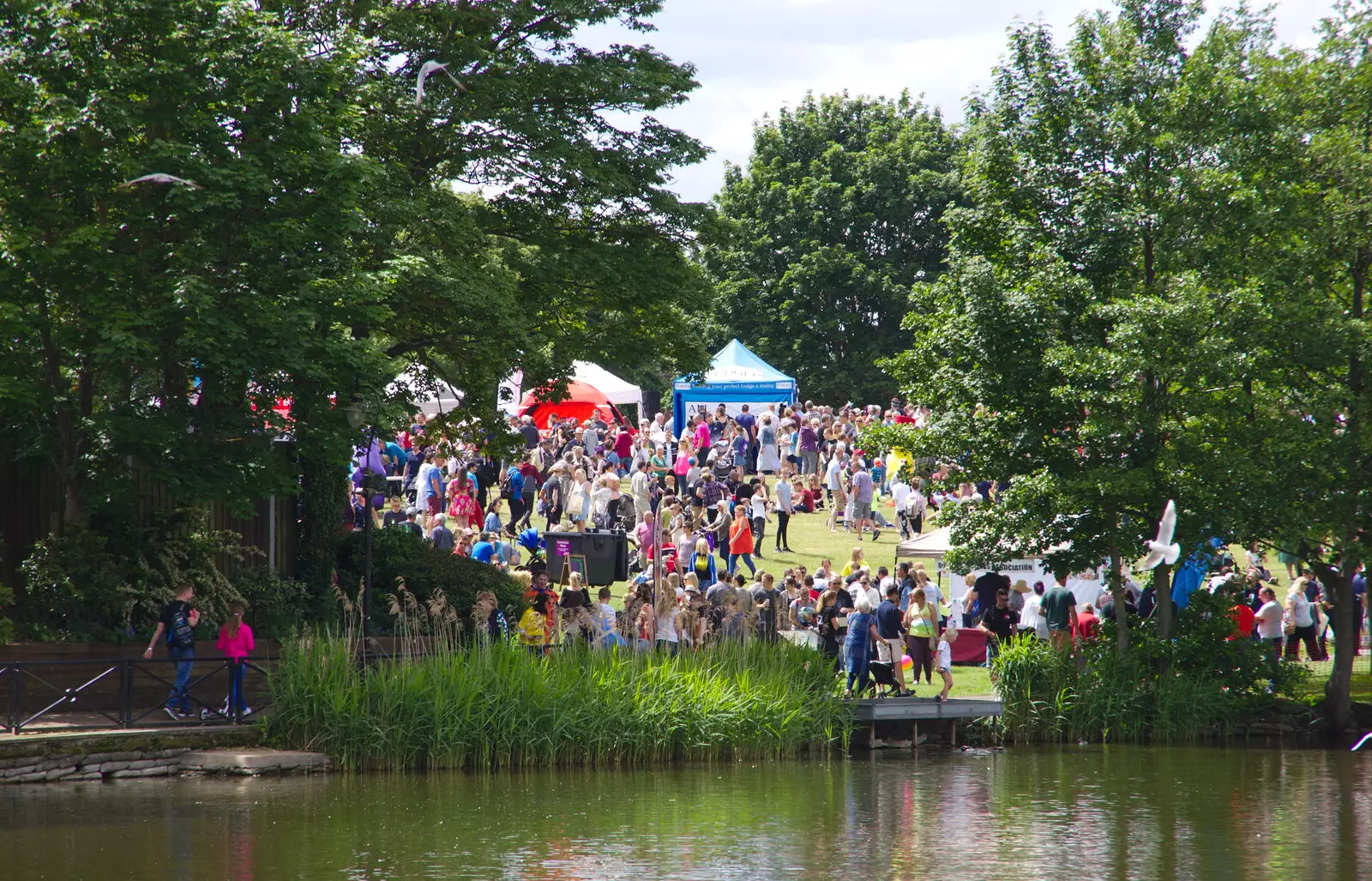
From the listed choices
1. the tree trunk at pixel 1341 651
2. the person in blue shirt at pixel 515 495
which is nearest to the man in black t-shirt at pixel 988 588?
the tree trunk at pixel 1341 651

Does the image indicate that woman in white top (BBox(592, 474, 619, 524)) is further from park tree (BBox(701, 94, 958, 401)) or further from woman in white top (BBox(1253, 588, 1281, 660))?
park tree (BBox(701, 94, 958, 401))

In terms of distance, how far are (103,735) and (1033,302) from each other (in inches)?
536

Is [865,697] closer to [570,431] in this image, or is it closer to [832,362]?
[570,431]

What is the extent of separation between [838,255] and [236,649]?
40625 mm

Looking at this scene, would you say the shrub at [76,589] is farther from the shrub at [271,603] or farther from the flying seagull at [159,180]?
the flying seagull at [159,180]

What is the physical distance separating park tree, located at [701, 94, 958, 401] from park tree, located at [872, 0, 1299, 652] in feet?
107

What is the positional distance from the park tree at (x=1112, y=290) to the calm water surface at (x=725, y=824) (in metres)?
4.07

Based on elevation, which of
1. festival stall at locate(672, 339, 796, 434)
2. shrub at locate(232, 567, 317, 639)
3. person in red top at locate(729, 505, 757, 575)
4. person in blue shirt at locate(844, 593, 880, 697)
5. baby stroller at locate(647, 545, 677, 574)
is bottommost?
person in blue shirt at locate(844, 593, 880, 697)

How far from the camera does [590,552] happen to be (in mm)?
26844

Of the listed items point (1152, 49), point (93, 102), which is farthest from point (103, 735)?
point (1152, 49)

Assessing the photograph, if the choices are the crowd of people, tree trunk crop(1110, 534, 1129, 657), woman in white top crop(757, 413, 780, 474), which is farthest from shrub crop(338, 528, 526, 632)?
woman in white top crop(757, 413, 780, 474)

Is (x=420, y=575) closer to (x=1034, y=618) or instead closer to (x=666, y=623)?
(x=666, y=623)

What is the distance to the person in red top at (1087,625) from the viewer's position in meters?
23.5

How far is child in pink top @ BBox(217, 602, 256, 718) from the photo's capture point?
18.4m
